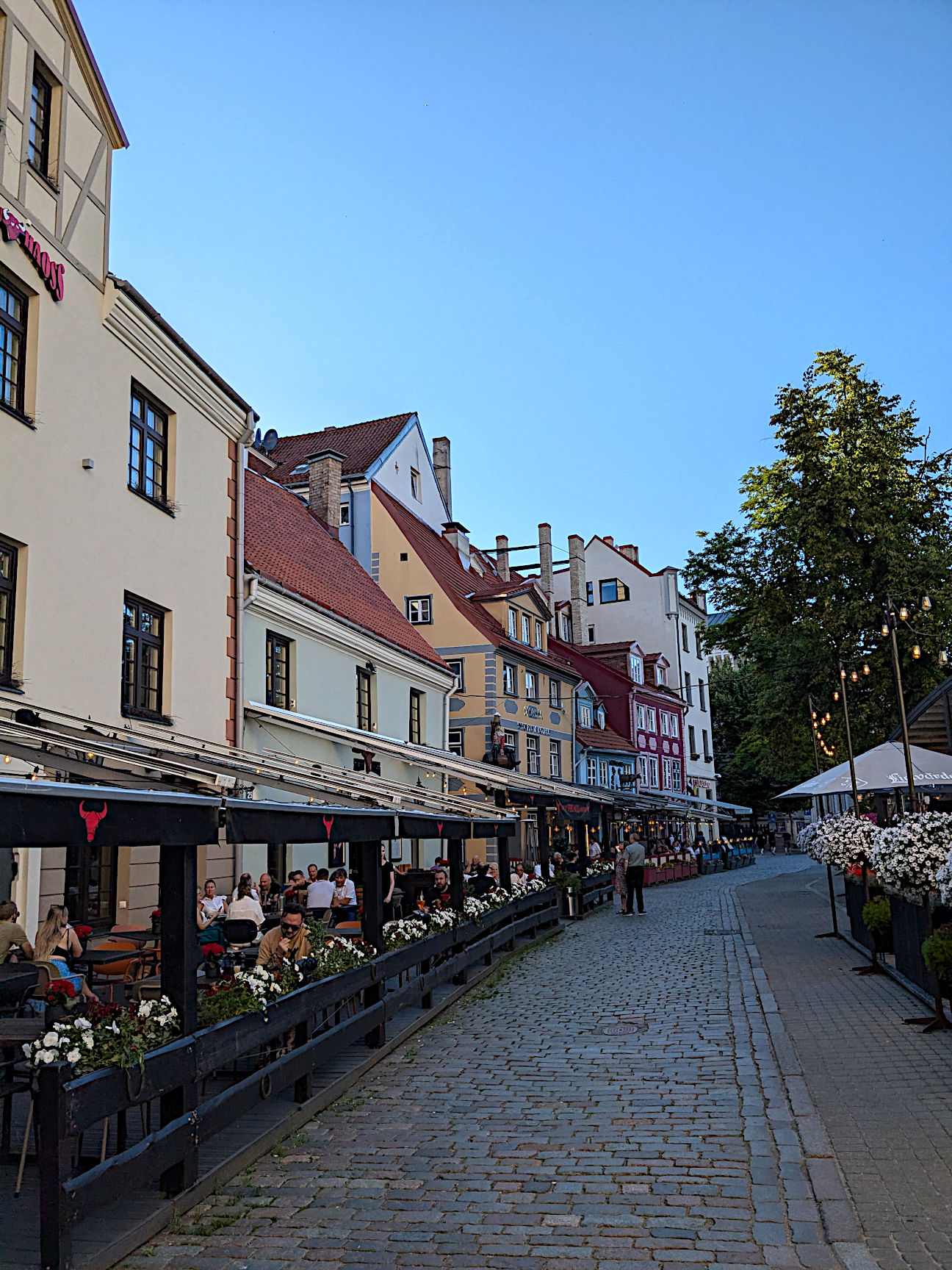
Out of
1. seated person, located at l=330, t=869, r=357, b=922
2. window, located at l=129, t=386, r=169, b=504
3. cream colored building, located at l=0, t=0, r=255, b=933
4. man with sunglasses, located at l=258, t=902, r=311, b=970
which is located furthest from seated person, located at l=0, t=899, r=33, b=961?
window, located at l=129, t=386, r=169, b=504

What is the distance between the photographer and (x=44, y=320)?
39.7 feet

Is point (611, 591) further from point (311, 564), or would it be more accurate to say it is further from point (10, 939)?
point (10, 939)

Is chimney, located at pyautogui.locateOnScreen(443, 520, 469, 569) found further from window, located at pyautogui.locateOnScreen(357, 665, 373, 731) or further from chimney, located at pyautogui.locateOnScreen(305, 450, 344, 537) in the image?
window, located at pyautogui.locateOnScreen(357, 665, 373, 731)

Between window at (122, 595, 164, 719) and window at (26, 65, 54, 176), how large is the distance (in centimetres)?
528

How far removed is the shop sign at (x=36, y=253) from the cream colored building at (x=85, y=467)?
19mm

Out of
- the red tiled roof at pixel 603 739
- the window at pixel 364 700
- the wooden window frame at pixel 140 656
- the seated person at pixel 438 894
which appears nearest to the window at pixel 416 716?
the window at pixel 364 700

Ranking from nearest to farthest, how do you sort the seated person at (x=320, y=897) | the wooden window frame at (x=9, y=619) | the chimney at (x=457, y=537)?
the wooden window frame at (x=9, y=619) → the seated person at (x=320, y=897) → the chimney at (x=457, y=537)

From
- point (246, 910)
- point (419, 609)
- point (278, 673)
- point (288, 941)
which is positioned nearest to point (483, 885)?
point (278, 673)

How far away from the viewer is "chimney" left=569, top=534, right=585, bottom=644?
168 ft

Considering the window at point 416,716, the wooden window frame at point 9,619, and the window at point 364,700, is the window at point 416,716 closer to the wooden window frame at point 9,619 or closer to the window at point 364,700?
the window at point 364,700

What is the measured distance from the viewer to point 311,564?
2395cm

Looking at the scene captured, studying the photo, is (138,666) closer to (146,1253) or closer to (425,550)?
(146,1253)

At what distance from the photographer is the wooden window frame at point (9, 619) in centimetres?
1128

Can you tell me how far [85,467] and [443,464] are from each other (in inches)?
1256
